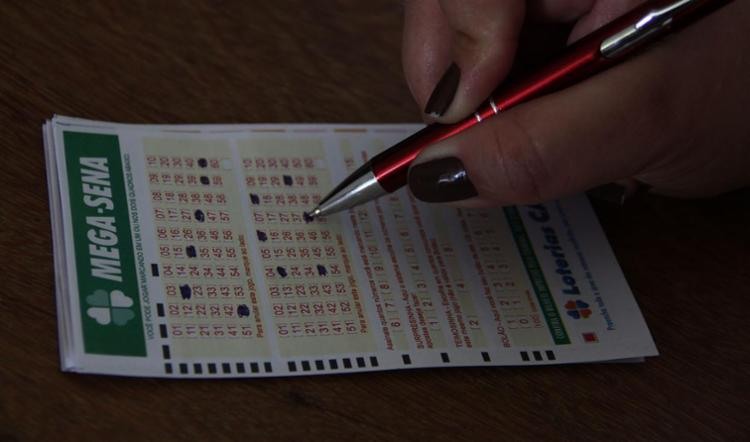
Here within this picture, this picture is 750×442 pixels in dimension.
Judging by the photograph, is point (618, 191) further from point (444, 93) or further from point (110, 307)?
point (110, 307)

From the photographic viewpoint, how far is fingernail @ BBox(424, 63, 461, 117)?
2.27ft

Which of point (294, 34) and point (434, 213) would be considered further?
point (294, 34)

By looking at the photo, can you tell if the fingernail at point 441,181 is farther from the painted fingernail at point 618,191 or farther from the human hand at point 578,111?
the painted fingernail at point 618,191

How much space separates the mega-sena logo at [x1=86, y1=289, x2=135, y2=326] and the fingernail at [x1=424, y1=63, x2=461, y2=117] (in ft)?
0.85

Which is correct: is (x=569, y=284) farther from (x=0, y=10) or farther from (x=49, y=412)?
(x=0, y=10)

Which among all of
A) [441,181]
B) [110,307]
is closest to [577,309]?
[441,181]

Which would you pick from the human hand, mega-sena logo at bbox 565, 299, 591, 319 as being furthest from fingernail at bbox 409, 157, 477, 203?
mega-sena logo at bbox 565, 299, 591, 319

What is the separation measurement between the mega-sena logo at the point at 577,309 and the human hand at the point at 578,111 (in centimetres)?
9

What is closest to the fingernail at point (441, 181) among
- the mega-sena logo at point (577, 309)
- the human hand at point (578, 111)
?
the human hand at point (578, 111)

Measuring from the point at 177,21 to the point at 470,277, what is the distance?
34cm

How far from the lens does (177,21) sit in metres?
0.82

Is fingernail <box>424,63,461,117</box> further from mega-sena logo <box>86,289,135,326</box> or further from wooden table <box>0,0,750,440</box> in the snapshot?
mega-sena logo <box>86,289,135,326</box>

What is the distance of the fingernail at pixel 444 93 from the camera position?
0.69 meters

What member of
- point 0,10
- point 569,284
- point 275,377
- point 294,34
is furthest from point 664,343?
point 0,10
